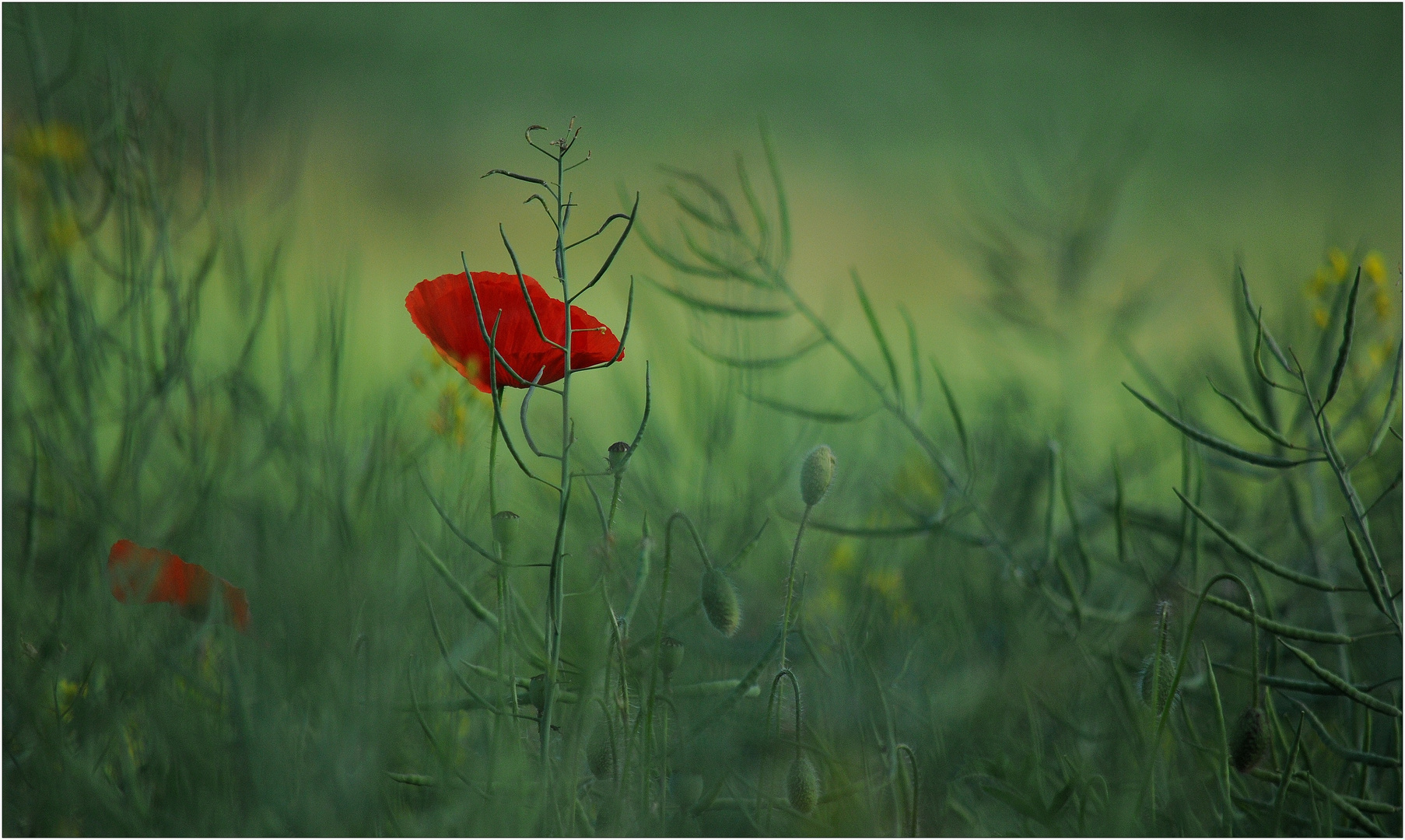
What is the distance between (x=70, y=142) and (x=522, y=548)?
336mm

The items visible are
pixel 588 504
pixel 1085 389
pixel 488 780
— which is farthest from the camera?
pixel 1085 389

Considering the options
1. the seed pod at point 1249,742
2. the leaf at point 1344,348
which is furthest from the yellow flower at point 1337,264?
the seed pod at point 1249,742

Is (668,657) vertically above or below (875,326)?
below

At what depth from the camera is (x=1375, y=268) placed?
758 mm

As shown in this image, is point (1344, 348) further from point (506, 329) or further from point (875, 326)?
point (506, 329)

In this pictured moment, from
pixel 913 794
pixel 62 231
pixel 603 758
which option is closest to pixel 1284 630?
pixel 913 794

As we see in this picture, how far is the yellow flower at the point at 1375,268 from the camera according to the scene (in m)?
0.74

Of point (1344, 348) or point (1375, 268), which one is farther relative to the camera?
point (1375, 268)

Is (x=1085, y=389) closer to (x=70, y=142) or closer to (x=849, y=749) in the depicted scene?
(x=849, y=749)

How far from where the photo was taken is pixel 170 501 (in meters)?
0.51

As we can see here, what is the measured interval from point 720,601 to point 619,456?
0.07m

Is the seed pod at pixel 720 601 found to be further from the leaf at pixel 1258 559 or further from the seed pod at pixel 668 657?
the leaf at pixel 1258 559

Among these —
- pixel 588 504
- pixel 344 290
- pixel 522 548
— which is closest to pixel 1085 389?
pixel 588 504

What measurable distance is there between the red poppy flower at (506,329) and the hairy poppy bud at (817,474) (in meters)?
0.09
